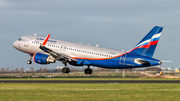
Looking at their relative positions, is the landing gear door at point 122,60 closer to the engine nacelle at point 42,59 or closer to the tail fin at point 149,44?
the tail fin at point 149,44

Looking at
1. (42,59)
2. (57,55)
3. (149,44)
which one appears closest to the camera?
(149,44)

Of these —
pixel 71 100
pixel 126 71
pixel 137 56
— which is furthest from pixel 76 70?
pixel 71 100

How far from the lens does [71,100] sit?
103ft

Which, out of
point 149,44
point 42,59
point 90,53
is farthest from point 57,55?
point 149,44

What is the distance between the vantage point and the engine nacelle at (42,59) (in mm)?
67000

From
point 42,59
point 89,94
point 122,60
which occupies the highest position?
point 42,59

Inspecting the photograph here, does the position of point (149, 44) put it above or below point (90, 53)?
above

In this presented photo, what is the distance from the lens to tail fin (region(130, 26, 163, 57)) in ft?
208

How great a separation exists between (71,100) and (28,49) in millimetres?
41575

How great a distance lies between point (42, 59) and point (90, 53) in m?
10.2

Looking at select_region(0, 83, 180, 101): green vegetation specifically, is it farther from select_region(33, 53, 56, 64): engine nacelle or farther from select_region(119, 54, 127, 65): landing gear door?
select_region(33, 53, 56, 64): engine nacelle

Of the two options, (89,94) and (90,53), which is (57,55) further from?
(89,94)

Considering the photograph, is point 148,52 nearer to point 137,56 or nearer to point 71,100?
point 137,56

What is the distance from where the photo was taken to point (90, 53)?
65.3 m
